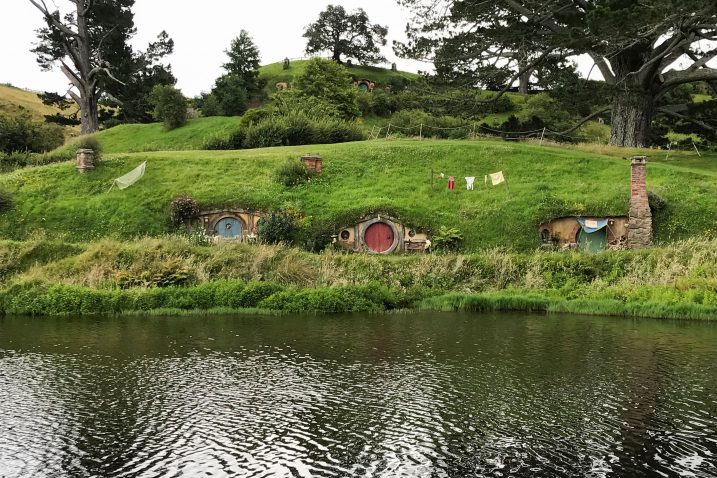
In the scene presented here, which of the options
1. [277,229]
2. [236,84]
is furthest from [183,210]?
[236,84]

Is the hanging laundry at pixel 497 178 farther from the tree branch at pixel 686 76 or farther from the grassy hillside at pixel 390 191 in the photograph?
the tree branch at pixel 686 76

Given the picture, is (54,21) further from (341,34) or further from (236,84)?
(341,34)

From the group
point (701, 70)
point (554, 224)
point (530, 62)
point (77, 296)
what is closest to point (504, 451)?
point (77, 296)

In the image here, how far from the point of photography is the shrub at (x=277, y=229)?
35.5 meters

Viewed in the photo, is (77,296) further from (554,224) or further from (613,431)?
(554,224)

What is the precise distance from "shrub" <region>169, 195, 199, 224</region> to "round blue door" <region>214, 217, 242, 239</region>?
1.58 metres

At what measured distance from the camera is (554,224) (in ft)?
117

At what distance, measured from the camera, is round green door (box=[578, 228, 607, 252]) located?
3484 centimetres

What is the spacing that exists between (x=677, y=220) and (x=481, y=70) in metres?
18.7

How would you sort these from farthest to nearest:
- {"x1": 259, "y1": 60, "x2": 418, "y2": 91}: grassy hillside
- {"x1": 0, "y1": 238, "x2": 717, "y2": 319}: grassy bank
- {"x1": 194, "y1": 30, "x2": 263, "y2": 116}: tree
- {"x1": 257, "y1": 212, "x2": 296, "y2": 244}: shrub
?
{"x1": 259, "y1": 60, "x2": 418, "y2": 91}: grassy hillside < {"x1": 194, "y1": 30, "x2": 263, "y2": 116}: tree < {"x1": 257, "y1": 212, "x2": 296, "y2": 244}: shrub < {"x1": 0, "y1": 238, "x2": 717, "y2": 319}: grassy bank

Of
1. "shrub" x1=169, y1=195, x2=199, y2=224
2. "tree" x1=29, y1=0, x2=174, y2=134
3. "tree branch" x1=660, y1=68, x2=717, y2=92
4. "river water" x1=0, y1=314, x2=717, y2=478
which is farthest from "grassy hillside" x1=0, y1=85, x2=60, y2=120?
"river water" x1=0, y1=314, x2=717, y2=478

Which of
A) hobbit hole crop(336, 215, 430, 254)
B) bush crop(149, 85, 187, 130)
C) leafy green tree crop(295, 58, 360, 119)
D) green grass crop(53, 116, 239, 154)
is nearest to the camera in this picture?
hobbit hole crop(336, 215, 430, 254)

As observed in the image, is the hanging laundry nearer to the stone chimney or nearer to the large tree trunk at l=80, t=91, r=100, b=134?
the stone chimney

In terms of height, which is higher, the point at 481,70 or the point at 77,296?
the point at 481,70
